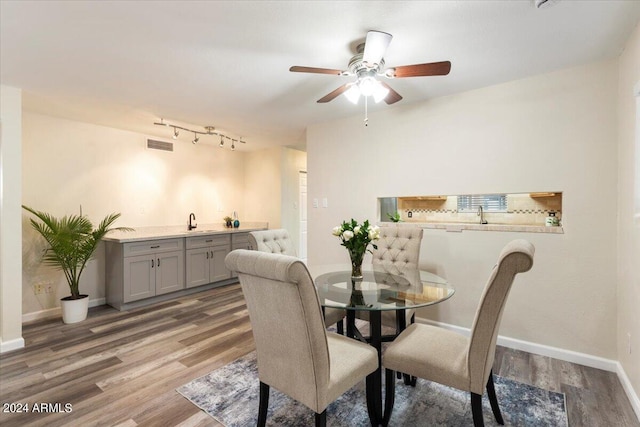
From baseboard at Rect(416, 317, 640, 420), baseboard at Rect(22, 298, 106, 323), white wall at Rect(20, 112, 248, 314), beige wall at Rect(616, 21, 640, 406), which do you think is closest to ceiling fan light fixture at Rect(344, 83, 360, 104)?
beige wall at Rect(616, 21, 640, 406)

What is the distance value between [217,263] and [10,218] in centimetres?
237

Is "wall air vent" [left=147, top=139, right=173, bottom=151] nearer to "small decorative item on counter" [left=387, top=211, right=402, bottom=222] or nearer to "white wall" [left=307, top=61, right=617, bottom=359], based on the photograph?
"white wall" [left=307, top=61, right=617, bottom=359]

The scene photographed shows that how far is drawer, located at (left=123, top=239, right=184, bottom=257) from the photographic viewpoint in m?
3.66

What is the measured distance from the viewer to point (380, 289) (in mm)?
1999

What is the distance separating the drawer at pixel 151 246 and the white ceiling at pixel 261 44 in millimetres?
1609

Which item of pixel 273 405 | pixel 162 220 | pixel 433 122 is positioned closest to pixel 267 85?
pixel 433 122

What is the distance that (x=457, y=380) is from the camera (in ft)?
4.83

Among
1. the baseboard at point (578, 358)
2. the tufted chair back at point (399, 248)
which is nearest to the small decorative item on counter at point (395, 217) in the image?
the tufted chair back at point (399, 248)

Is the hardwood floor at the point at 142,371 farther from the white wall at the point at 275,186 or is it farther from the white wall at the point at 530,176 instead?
the white wall at the point at 275,186

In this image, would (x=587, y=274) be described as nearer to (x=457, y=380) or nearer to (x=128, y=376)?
(x=457, y=380)

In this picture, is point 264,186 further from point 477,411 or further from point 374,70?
point 477,411

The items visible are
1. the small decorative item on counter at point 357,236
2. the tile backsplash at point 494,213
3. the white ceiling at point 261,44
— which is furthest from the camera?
the tile backsplash at point 494,213

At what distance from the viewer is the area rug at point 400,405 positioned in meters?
1.76

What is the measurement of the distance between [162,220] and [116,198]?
693mm
